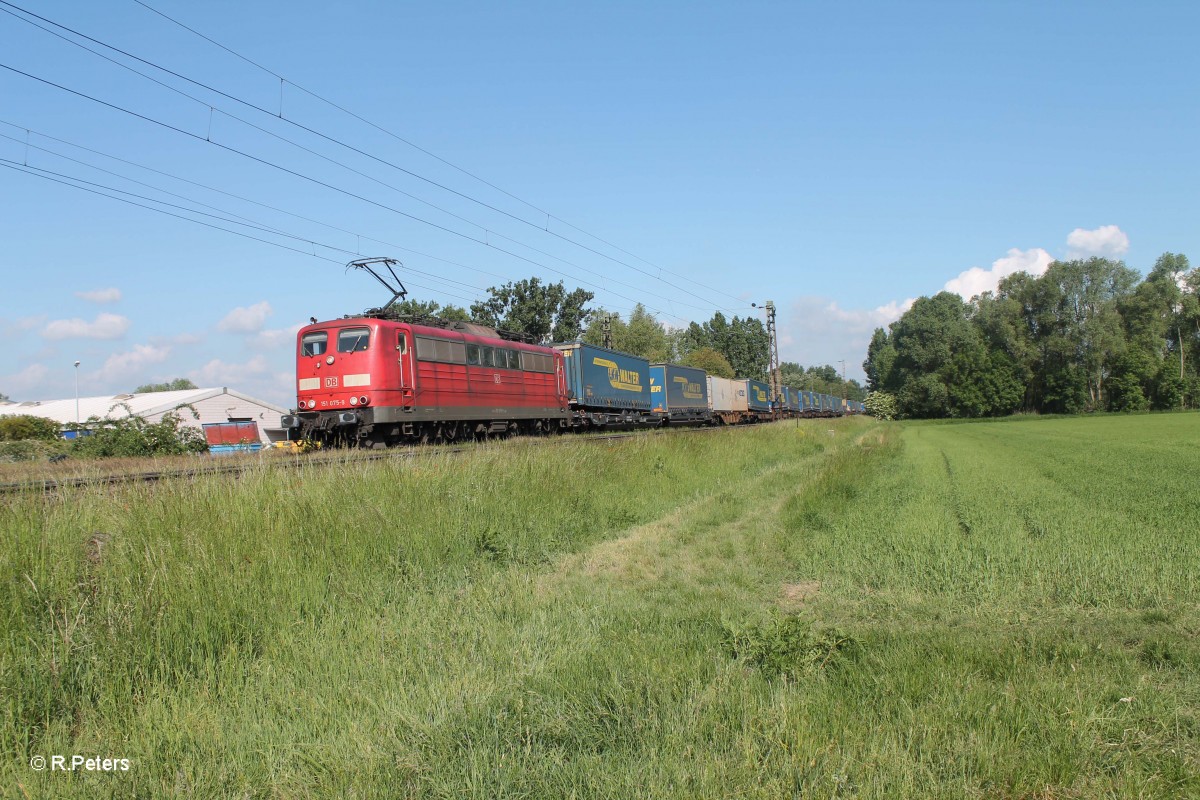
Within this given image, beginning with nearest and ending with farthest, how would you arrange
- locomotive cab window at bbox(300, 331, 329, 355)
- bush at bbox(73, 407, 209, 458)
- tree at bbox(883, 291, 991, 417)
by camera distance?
bush at bbox(73, 407, 209, 458)
locomotive cab window at bbox(300, 331, 329, 355)
tree at bbox(883, 291, 991, 417)

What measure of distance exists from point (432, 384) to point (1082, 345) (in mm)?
87170

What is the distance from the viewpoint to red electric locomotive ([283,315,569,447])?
16.5 m

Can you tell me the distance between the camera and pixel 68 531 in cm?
503

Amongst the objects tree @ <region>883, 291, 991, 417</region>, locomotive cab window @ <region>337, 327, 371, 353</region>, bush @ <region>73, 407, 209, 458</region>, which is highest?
tree @ <region>883, 291, 991, 417</region>

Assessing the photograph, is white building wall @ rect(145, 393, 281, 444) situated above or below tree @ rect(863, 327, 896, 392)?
below

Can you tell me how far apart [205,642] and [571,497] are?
612 cm

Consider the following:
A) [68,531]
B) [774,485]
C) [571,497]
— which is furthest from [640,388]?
[68,531]

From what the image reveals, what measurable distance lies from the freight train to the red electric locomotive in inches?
A: 1.0

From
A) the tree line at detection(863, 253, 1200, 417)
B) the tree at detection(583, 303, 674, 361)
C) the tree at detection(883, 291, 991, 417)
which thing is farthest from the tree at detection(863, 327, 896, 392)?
the tree at detection(583, 303, 674, 361)

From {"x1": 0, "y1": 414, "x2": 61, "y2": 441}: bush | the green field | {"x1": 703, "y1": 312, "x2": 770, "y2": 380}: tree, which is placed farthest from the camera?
{"x1": 703, "y1": 312, "x2": 770, "y2": 380}: tree

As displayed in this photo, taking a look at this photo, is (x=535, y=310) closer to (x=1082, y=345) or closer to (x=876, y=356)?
(x=1082, y=345)

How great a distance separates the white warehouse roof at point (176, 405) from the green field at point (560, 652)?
52.8 m

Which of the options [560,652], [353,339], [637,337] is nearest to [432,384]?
[353,339]

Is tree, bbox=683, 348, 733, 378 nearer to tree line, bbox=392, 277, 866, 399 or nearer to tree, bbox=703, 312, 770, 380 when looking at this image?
tree line, bbox=392, 277, 866, 399
